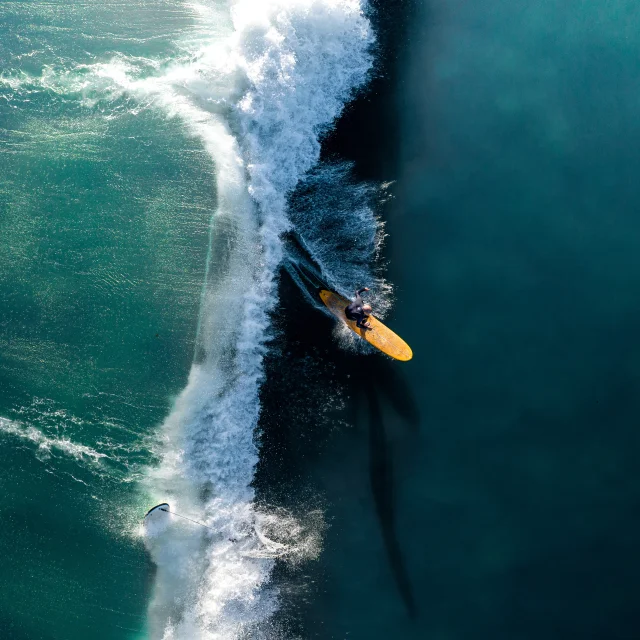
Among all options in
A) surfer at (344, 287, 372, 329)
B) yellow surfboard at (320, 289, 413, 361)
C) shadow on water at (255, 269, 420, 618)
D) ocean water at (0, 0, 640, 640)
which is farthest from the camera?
yellow surfboard at (320, 289, 413, 361)

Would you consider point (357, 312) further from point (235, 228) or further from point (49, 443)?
point (49, 443)

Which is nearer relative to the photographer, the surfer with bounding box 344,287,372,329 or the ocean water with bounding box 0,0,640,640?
the ocean water with bounding box 0,0,640,640

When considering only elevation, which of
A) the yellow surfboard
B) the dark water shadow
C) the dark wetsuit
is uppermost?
the dark wetsuit

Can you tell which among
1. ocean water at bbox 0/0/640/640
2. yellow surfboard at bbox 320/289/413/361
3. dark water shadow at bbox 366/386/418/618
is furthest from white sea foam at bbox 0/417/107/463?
yellow surfboard at bbox 320/289/413/361

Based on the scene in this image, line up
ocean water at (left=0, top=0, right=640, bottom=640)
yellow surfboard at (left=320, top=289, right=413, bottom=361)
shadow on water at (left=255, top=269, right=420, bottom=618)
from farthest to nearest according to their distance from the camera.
→ yellow surfboard at (left=320, top=289, right=413, bottom=361) < shadow on water at (left=255, top=269, right=420, bottom=618) < ocean water at (left=0, top=0, right=640, bottom=640)

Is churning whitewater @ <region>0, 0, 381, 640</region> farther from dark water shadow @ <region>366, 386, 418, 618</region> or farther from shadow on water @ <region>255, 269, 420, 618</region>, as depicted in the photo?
A: dark water shadow @ <region>366, 386, 418, 618</region>

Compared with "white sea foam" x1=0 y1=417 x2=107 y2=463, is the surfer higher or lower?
higher

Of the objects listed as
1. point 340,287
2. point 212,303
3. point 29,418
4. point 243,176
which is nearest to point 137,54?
point 243,176
